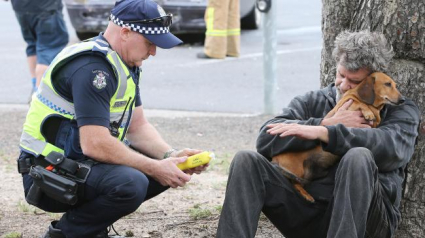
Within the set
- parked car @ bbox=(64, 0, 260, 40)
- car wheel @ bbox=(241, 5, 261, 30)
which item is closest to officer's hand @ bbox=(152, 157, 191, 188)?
parked car @ bbox=(64, 0, 260, 40)

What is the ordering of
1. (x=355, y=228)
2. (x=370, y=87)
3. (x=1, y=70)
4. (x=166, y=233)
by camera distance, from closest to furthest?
(x=355, y=228) < (x=370, y=87) < (x=166, y=233) < (x=1, y=70)

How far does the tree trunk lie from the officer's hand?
41.6 inches

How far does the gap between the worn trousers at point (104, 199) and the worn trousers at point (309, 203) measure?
0.43m

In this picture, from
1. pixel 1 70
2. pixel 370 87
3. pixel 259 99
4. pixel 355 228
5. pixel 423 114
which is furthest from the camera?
pixel 1 70

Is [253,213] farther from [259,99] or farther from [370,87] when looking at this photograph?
[259,99]

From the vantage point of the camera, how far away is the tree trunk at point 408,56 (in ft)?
13.1

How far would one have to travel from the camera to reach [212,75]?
997cm

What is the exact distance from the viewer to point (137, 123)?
13.7ft

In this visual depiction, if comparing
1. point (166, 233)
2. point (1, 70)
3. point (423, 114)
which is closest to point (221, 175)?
point (166, 233)

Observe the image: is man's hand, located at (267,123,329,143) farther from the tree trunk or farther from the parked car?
the parked car

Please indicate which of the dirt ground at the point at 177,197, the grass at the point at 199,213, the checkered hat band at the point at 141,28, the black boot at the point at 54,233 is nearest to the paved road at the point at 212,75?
the dirt ground at the point at 177,197

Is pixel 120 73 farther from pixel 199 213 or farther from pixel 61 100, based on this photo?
pixel 199 213

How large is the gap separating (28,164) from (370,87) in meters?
1.58

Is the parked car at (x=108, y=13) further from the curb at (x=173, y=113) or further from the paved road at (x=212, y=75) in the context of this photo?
the curb at (x=173, y=113)
